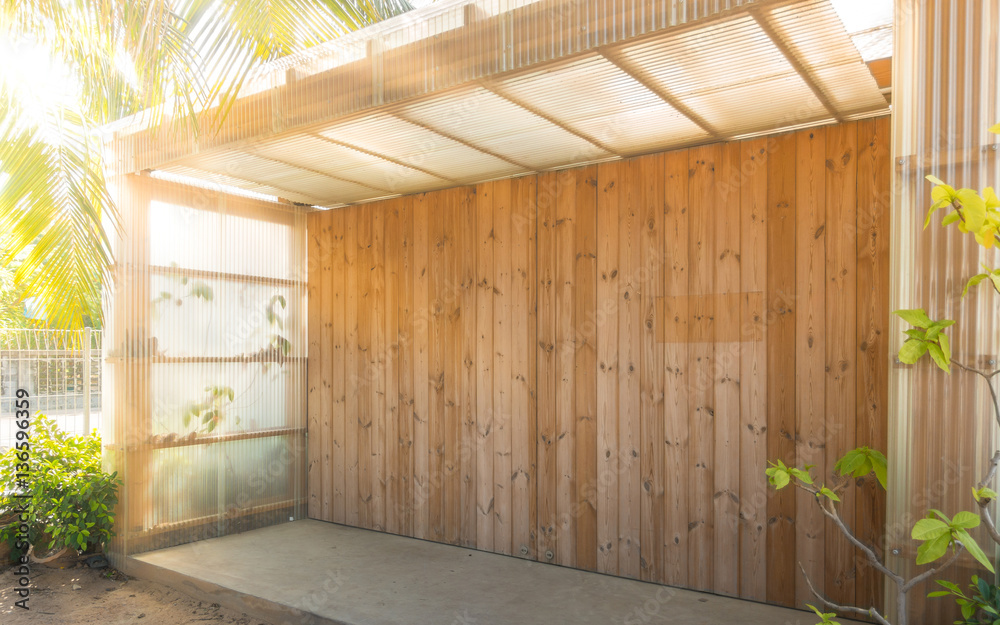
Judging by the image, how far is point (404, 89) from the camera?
310cm

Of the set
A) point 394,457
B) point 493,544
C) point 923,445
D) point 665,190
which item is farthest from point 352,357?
point 923,445

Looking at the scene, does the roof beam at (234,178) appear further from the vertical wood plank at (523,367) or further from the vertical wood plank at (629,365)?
the vertical wood plank at (629,365)

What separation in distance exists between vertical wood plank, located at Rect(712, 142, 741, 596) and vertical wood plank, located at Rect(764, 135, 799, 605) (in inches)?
6.4

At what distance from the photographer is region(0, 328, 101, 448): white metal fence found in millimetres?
5473

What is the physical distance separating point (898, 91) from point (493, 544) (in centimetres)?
353

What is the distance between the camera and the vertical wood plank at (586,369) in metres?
4.20

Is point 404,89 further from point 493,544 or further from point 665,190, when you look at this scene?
point 493,544

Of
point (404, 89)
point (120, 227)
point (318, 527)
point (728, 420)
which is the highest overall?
point (404, 89)

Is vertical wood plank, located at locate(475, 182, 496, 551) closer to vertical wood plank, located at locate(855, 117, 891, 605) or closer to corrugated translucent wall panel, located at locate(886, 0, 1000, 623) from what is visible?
vertical wood plank, located at locate(855, 117, 891, 605)

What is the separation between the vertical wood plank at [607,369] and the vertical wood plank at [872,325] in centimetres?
128

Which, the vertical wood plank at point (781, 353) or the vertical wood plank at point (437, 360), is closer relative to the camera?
the vertical wood plank at point (781, 353)

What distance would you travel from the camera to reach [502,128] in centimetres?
354

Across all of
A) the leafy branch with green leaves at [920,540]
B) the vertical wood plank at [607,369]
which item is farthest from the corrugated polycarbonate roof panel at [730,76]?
the leafy branch with green leaves at [920,540]

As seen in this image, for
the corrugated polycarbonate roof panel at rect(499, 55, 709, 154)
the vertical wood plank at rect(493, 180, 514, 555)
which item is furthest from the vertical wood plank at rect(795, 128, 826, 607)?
the vertical wood plank at rect(493, 180, 514, 555)
